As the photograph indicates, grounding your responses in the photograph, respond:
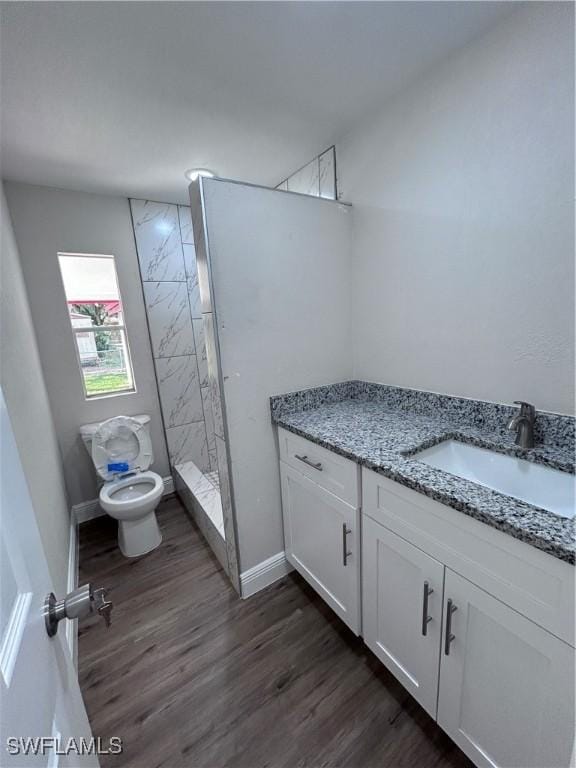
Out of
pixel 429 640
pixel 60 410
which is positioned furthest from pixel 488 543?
pixel 60 410

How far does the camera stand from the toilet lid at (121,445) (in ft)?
7.25

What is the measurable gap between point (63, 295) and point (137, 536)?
1.72 meters

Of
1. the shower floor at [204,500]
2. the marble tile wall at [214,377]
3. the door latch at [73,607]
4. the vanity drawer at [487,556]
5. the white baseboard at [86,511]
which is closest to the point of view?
the door latch at [73,607]

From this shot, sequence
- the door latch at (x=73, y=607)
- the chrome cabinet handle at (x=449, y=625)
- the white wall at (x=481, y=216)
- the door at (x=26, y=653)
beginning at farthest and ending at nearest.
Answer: the white wall at (x=481, y=216), the chrome cabinet handle at (x=449, y=625), the door latch at (x=73, y=607), the door at (x=26, y=653)

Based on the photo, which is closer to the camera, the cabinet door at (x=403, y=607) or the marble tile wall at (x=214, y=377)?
the cabinet door at (x=403, y=607)

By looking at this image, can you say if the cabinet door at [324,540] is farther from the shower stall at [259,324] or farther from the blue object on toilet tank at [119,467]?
the blue object on toilet tank at [119,467]

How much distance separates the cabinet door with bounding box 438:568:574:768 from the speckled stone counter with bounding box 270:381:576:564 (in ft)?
0.79

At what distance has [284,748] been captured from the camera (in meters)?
1.09

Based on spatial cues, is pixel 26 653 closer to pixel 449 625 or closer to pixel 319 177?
pixel 449 625

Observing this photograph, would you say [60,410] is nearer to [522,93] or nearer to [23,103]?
[23,103]

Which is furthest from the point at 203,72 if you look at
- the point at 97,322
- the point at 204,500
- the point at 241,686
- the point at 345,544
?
the point at 241,686

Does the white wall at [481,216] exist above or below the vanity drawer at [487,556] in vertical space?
above

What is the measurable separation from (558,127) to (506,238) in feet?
1.04

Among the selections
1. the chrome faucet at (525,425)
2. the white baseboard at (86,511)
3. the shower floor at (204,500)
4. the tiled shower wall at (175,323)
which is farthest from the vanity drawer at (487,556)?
the white baseboard at (86,511)
